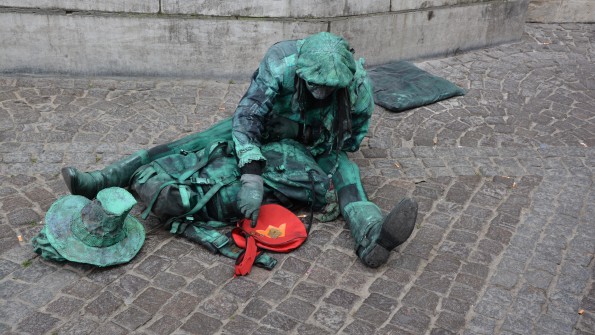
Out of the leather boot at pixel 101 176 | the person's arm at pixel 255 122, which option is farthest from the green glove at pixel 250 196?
the leather boot at pixel 101 176

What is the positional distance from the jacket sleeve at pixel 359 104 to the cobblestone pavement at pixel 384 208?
576mm

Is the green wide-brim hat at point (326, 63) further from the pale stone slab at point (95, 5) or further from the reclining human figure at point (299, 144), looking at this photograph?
the pale stone slab at point (95, 5)

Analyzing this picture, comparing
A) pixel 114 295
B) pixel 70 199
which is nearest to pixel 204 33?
pixel 70 199

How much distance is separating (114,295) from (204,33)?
11.2 ft

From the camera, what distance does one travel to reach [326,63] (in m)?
4.45

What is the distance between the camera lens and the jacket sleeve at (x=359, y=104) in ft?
16.1

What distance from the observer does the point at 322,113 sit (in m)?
4.93

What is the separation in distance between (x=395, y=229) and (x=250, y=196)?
0.94 m

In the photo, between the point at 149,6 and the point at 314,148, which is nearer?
the point at 314,148

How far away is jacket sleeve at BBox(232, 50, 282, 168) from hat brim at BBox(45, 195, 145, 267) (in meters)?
0.95

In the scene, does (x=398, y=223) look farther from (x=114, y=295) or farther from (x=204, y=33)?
(x=204, y=33)

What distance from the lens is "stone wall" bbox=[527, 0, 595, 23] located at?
932 centimetres

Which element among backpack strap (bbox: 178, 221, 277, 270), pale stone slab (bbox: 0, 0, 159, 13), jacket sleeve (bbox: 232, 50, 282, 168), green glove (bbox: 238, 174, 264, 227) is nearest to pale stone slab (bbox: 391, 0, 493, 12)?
pale stone slab (bbox: 0, 0, 159, 13)

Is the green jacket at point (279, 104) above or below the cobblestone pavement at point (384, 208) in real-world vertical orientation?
above
